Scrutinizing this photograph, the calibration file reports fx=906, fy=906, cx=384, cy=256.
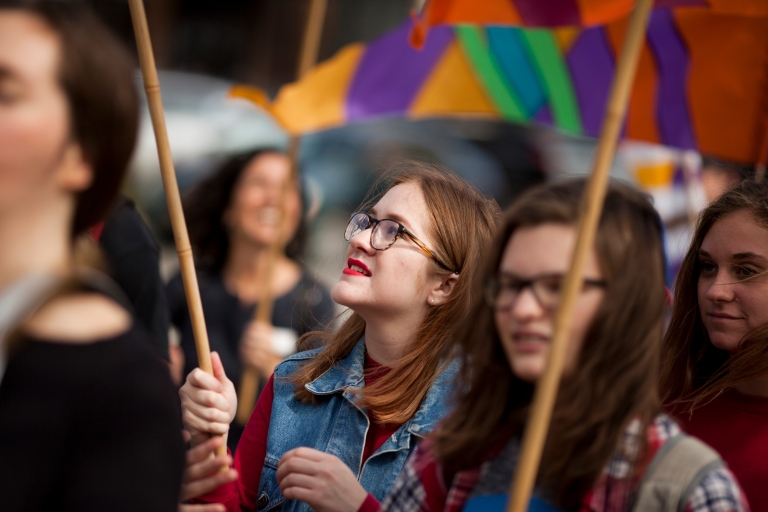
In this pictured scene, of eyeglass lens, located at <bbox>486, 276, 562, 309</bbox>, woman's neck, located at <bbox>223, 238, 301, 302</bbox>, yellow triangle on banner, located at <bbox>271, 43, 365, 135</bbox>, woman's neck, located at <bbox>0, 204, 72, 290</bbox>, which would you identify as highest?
yellow triangle on banner, located at <bbox>271, 43, 365, 135</bbox>

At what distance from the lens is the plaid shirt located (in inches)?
53.6

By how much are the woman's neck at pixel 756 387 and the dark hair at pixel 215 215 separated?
275 cm

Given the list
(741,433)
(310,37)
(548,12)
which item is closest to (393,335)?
(741,433)

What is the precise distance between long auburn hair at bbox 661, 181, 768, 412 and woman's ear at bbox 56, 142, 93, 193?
163cm

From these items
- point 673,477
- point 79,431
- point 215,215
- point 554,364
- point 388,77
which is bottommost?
point 79,431

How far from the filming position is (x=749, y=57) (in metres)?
3.80

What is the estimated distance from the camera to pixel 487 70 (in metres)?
4.43

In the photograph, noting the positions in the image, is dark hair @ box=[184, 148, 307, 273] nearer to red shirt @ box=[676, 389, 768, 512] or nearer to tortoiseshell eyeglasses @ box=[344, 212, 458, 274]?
tortoiseshell eyeglasses @ box=[344, 212, 458, 274]

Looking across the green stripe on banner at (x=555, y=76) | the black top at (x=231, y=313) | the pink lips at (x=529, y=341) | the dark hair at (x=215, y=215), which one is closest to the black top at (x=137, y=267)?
the black top at (x=231, y=313)

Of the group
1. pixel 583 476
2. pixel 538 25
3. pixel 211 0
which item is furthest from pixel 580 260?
pixel 211 0

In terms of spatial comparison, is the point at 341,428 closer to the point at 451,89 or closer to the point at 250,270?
the point at 250,270

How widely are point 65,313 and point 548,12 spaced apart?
90.5 inches

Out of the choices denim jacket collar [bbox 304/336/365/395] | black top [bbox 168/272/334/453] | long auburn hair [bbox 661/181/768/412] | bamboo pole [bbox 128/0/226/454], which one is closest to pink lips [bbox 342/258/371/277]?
denim jacket collar [bbox 304/336/365/395]

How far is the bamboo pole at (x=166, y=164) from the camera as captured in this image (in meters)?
1.78
